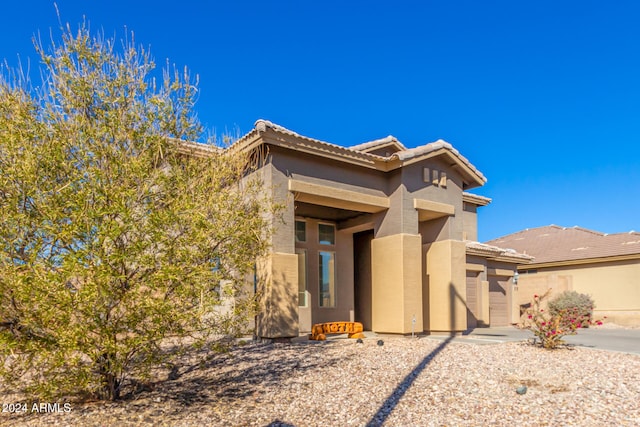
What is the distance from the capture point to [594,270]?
2527 cm

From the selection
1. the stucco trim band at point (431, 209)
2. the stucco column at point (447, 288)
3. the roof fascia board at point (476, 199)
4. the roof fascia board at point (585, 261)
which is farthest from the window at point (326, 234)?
the roof fascia board at point (585, 261)

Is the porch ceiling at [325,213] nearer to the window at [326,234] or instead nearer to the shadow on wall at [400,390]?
the window at [326,234]

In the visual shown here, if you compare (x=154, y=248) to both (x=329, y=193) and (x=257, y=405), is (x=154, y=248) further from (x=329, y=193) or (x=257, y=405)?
(x=329, y=193)

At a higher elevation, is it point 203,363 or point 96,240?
point 96,240

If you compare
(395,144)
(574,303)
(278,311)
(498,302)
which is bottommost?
(574,303)

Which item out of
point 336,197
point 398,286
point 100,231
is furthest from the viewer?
point 398,286

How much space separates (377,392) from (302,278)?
824 centimetres

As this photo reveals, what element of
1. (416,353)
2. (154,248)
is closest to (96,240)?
(154,248)

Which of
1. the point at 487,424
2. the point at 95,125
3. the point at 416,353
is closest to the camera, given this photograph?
the point at 487,424

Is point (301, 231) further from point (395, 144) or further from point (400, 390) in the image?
point (400, 390)

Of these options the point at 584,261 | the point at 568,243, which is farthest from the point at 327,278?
the point at 568,243

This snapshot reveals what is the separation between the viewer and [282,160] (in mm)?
12203

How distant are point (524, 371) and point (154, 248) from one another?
710cm

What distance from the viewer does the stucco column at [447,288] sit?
1505cm
